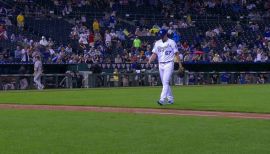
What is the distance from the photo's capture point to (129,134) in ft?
34.0

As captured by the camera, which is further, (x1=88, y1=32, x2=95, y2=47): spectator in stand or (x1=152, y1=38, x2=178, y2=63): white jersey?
(x1=88, y1=32, x2=95, y2=47): spectator in stand

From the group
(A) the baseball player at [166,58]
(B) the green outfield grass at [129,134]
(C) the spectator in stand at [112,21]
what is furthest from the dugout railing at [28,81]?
(B) the green outfield grass at [129,134]

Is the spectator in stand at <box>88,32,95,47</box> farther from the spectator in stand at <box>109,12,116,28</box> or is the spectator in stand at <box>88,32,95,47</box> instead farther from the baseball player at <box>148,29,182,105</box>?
the baseball player at <box>148,29,182,105</box>

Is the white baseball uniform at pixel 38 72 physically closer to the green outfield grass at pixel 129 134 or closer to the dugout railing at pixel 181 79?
the dugout railing at pixel 181 79

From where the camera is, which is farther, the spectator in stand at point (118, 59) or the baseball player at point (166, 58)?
the spectator in stand at point (118, 59)

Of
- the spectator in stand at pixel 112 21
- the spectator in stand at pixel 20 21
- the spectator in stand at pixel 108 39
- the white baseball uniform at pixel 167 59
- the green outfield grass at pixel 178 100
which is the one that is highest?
the spectator in stand at pixel 112 21

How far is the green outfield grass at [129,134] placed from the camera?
8.59 m

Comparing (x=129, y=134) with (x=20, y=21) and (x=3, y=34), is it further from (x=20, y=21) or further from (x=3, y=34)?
(x=20, y=21)

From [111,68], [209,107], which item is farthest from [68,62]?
[209,107]

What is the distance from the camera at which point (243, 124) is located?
1192 centimetres

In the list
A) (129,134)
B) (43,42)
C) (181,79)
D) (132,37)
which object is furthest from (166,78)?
(132,37)

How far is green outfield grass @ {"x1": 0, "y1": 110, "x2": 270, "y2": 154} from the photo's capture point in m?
8.59

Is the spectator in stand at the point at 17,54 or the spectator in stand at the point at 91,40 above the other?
the spectator in stand at the point at 91,40

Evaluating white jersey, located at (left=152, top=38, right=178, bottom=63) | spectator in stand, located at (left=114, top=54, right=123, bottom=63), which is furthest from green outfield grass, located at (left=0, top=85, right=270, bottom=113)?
spectator in stand, located at (left=114, top=54, right=123, bottom=63)
